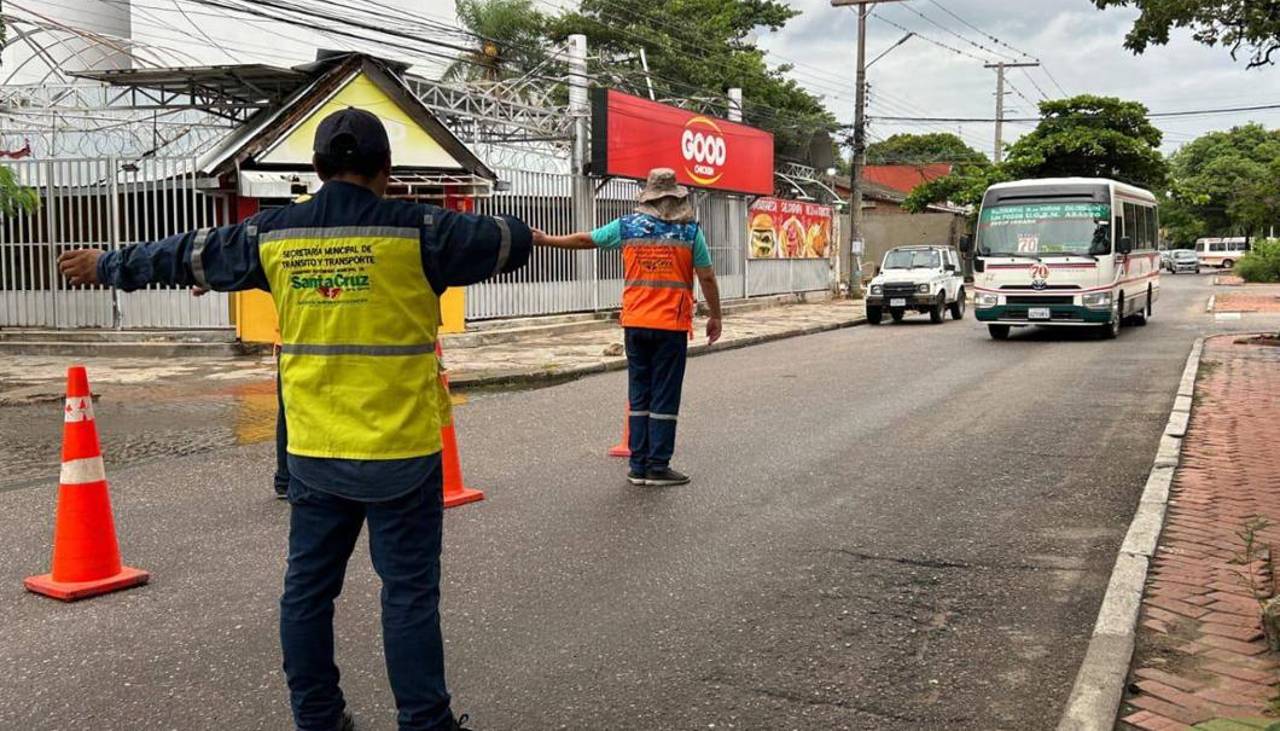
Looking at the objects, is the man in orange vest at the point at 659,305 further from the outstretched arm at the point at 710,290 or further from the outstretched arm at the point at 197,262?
the outstretched arm at the point at 197,262

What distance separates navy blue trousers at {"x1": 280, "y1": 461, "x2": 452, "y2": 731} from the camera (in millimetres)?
3277

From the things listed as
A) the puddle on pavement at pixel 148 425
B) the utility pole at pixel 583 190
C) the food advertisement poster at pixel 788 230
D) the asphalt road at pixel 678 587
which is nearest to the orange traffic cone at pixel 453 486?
the asphalt road at pixel 678 587

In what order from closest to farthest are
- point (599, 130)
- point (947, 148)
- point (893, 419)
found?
point (893, 419)
point (599, 130)
point (947, 148)

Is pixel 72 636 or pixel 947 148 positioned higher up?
pixel 947 148

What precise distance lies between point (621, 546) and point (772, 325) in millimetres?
18079

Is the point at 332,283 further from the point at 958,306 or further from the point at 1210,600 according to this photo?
the point at 958,306

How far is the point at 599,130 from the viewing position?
2230 centimetres

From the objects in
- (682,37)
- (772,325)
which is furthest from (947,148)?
(772,325)

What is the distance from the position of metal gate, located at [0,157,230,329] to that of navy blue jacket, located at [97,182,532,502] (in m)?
14.4

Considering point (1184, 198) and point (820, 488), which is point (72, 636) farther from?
point (1184, 198)

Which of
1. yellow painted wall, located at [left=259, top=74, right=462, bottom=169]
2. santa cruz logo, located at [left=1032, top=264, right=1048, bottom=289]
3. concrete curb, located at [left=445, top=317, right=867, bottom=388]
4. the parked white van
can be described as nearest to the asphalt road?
concrete curb, located at [left=445, top=317, right=867, bottom=388]

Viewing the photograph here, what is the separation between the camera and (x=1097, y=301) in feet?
60.2

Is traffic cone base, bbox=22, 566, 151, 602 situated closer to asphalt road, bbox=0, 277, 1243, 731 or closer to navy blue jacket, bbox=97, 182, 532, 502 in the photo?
asphalt road, bbox=0, 277, 1243, 731

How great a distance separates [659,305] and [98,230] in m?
13.8
